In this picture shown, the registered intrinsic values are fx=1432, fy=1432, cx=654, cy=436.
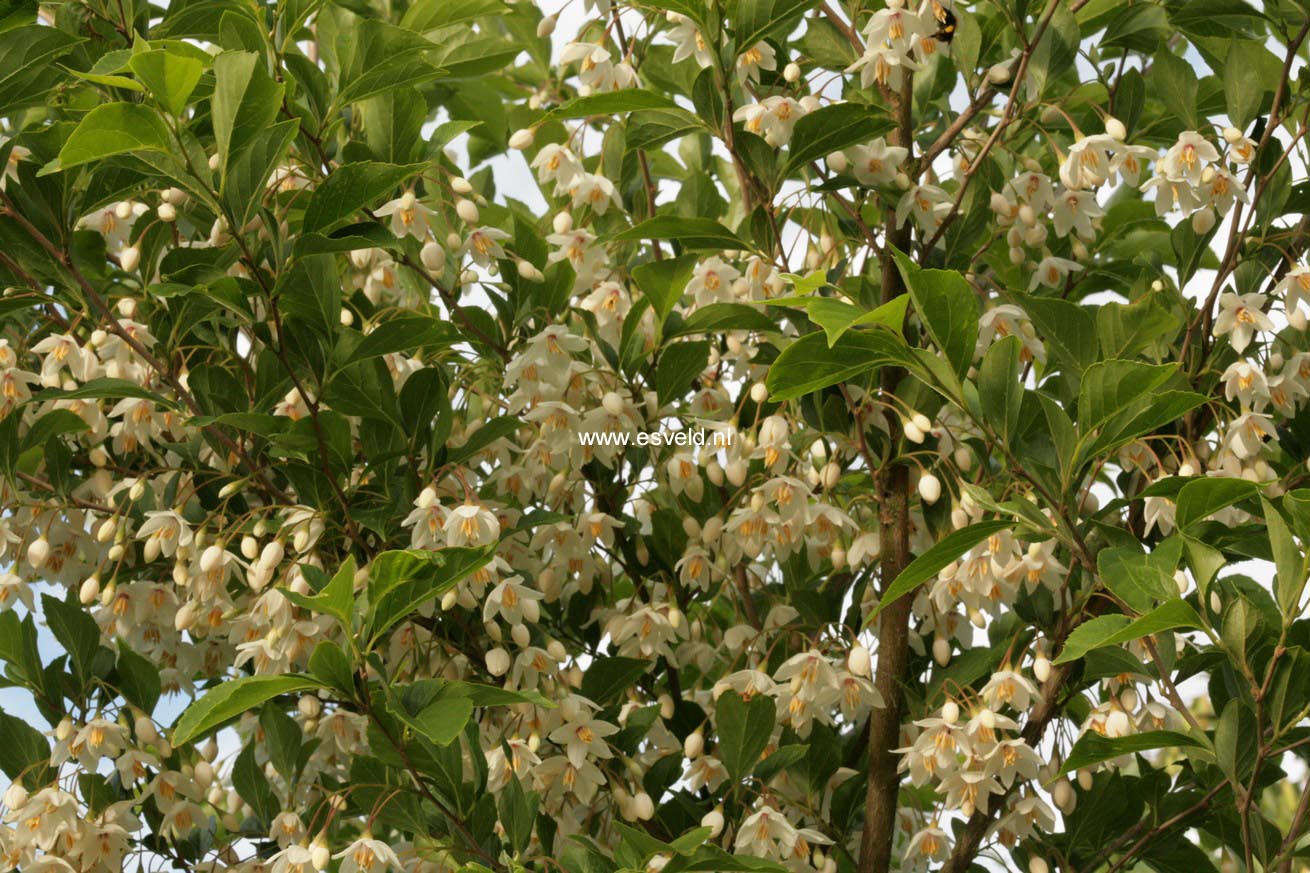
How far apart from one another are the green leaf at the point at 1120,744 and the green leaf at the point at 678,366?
1058mm

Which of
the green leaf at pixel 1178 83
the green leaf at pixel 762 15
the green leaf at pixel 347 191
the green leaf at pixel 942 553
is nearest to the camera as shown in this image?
the green leaf at pixel 942 553

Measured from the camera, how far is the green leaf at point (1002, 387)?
211 cm

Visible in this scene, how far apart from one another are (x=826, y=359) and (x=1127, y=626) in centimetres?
54

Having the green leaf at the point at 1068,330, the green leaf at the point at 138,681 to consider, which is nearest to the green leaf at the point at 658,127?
the green leaf at the point at 1068,330

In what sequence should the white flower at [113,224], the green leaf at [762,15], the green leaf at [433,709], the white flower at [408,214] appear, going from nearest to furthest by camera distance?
the green leaf at [433,709]
the green leaf at [762,15]
the white flower at [408,214]
the white flower at [113,224]

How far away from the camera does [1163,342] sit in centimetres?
274

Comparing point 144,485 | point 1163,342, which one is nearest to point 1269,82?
point 1163,342

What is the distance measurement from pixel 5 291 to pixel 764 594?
5.65 feet

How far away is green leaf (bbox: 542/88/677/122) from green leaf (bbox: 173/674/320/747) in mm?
969

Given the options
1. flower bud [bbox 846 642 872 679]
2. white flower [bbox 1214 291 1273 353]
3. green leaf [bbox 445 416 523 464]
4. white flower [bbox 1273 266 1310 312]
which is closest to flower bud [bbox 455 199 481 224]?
green leaf [bbox 445 416 523 464]

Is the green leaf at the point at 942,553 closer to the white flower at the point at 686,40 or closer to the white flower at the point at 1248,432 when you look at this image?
the white flower at the point at 1248,432

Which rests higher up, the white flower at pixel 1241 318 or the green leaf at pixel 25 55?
the green leaf at pixel 25 55

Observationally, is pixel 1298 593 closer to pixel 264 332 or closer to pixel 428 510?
pixel 428 510

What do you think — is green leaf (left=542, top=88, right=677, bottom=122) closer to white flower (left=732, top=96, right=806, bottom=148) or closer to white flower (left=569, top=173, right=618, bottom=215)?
white flower (left=732, top=96, right=806, bottom=148)
